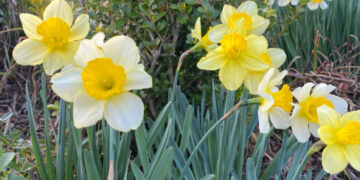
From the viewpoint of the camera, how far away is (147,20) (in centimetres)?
152

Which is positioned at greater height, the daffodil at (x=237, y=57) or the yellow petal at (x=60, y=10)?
the yellow petal at (x=60, y=10)

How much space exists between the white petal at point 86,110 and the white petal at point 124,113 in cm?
2

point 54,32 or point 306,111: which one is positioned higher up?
point 54,32

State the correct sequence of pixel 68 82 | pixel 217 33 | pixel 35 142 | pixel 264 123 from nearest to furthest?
pixel 68 82
pixel 264 123
pixel 217 33
pixel 35 142

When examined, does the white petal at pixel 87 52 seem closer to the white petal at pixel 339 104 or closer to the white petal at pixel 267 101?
the white petal at pixel 267 101

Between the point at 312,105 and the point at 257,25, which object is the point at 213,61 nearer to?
the point at 257,25

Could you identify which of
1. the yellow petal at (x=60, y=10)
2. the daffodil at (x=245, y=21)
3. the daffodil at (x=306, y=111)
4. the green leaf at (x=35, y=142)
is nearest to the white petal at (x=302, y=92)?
the daffodil at (x=306, y=111)

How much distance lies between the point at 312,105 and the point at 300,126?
7 cm

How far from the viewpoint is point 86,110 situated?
68 centimetres

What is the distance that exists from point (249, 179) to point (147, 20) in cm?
92

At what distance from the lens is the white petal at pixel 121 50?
0.71 meters

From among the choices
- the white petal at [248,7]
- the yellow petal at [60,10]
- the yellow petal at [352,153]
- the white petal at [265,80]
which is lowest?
the yellow petal at [352,153]

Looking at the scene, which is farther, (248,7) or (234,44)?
(248,7)

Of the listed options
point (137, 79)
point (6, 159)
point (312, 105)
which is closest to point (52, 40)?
point (137, 79)
